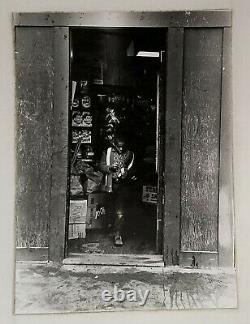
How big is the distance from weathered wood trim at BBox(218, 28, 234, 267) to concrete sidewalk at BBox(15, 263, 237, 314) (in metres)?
0.09

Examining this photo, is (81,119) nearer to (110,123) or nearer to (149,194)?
(110,123)

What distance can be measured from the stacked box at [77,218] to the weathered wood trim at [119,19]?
489 millimetres

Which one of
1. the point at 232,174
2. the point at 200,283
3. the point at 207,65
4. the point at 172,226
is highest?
the point at 207,65

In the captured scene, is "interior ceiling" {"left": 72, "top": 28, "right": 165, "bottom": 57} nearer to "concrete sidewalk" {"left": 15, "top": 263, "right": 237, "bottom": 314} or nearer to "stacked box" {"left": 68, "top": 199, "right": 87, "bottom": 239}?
"stacked box" {"left": 68, "top": 199, "right": 87, "bottom": 239}

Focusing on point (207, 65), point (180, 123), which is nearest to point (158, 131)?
point (180, 123)

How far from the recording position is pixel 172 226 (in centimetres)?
114

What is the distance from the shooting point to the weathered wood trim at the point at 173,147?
111cm

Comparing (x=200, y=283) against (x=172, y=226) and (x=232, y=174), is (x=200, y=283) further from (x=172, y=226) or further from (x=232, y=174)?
(x=232, y=174)

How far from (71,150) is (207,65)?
17.3 inches

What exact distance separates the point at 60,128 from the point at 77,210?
0.23 metres

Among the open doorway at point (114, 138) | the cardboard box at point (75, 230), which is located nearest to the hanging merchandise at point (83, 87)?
the open doorway at point (114, 138)

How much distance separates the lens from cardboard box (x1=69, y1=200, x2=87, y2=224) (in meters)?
Answer: 1.13

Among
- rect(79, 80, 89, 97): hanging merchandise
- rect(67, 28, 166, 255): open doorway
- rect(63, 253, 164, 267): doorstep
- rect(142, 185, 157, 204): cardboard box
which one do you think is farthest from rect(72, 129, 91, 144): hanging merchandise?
rect(63, 253, 164, 267): doorstep

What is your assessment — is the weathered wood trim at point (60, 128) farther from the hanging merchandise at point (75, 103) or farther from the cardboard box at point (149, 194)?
the cardboard box at point (149, 194)
